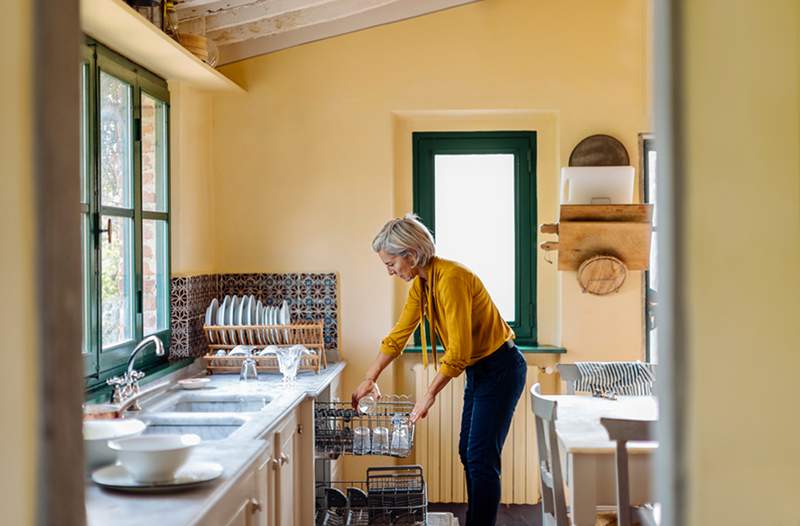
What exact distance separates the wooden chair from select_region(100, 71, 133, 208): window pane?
6.84 ft

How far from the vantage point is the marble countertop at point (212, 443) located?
175 cm

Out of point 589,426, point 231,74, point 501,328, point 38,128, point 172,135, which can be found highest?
point 231,74

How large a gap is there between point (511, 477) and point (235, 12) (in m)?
2.75

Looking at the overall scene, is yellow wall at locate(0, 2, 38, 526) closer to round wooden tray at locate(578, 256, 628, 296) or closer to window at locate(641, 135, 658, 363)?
round wooden tray at locate(578, 256, 628, 296)

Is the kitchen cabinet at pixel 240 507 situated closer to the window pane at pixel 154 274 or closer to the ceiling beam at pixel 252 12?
the window pane at pixel 154 274

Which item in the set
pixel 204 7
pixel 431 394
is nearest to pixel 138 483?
pixel 431 394

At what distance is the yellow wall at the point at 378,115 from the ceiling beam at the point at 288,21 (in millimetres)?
204

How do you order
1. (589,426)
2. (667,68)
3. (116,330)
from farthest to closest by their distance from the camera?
(116,330) → (589,426) → (667,68)

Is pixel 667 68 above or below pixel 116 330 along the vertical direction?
above

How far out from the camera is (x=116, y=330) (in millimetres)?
3492

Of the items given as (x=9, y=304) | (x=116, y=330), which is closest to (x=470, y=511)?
(x=116, y=330)

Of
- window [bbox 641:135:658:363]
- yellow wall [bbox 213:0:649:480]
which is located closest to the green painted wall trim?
yellow wall [bbox 213:0:649:480]

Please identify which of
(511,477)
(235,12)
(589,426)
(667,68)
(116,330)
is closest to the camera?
(667,68)

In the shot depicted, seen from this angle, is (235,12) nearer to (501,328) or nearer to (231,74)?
(231,74)
